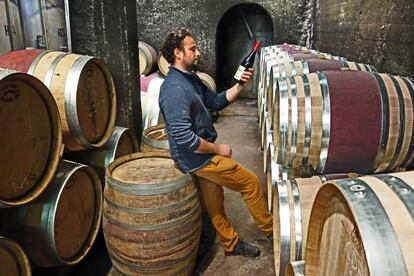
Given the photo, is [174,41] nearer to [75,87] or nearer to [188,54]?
[188,54]

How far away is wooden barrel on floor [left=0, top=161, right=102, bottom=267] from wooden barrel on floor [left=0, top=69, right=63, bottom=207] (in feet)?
0.58

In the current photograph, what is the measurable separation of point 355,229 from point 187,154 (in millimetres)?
1886

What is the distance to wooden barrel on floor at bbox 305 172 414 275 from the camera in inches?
30.1

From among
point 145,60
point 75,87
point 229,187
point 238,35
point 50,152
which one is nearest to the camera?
point 50,152

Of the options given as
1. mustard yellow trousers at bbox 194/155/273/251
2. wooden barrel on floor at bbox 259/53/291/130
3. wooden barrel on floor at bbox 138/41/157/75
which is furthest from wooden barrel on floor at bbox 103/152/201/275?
wooden barrel on floor at bbox 138/41/157/75

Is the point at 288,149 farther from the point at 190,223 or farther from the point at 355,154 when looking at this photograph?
the point at 190,223

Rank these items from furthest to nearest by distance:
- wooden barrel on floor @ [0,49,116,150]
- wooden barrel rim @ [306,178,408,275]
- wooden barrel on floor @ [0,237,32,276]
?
1. wooden barrel on floor @ [0,49,116,150]
2. wooden barrel on floor @ [0,237,32,276]
3. wooden barrel rim @ [306,178,408,275]

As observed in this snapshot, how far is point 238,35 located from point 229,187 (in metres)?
7.43

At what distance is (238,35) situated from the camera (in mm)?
9688

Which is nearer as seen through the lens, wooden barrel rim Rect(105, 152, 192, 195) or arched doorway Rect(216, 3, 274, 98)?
wooden barrel rim Rect(105, 152, 192, 195)

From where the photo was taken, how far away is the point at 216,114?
7.87 m

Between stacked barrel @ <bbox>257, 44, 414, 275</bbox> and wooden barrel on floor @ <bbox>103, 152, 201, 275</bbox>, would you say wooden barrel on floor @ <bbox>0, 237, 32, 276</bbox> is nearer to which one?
wooden barrel on floor @ <bbox>103, 152, 201, 275</bbox>

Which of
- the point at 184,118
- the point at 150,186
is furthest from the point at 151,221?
the point at 184,118

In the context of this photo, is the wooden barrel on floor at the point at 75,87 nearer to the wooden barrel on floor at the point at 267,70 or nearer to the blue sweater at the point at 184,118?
the blue sweater at the point at 184,118
